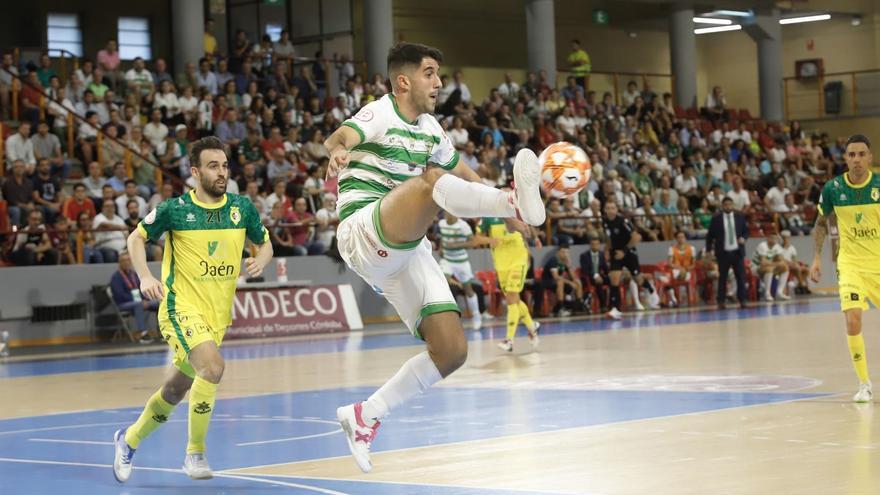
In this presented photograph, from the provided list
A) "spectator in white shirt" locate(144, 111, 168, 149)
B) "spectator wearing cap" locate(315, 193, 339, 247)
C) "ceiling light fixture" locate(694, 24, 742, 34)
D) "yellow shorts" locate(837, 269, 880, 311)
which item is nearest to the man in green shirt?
"ceiling light fixture" locate(694, 24, 742, 34)

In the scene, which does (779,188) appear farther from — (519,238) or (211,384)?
(211,384)

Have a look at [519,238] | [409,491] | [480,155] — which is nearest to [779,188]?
[480,155]

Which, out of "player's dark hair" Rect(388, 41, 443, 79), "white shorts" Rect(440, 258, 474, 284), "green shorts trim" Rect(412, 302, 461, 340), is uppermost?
"player's dark hair" Rect(388, 41, 443, 79)

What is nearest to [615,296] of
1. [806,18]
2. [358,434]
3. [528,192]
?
[358,434]

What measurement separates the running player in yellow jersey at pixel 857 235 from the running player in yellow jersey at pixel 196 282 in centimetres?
531

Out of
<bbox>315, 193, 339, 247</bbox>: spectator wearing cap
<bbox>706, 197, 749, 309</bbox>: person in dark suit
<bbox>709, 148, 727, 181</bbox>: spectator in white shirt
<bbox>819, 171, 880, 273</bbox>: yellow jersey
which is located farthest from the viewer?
<bbox>709, 148, 727, 181</bbox>: spectator in white shirt

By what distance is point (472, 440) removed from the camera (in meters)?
9.23

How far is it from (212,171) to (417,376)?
2042mm

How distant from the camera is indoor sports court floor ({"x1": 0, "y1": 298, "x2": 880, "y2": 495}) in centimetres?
747

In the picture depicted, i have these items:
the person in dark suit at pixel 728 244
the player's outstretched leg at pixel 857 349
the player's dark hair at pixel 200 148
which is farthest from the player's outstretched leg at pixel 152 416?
the person in dark suit at pixel 728 244

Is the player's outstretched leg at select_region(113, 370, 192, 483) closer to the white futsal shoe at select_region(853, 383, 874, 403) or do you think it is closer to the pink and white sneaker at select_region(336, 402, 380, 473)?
the pink and white sneaker at select_region(336, 402, 380, 473)

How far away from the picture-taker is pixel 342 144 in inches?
285

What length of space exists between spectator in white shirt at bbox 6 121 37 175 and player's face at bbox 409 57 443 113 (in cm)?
1579

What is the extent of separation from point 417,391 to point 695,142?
98.0 ft
